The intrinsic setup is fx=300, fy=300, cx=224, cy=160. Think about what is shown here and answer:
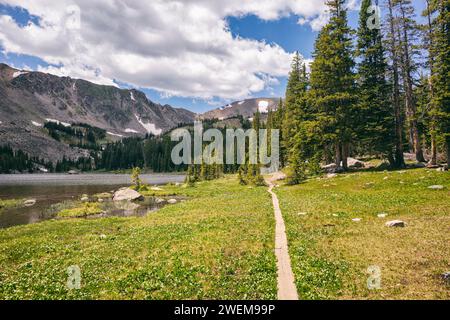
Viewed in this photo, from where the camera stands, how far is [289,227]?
23375mm

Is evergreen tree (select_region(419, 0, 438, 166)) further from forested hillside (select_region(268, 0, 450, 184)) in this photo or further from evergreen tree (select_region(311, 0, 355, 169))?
evergreen tree (select_region(311, 0, 355, 169))

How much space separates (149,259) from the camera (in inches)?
712

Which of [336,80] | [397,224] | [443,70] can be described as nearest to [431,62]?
[443,70]

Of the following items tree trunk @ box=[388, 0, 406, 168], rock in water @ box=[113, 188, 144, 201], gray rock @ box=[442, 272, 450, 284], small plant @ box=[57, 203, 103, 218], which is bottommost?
small plant @ box=[57, 203, 103, 218]

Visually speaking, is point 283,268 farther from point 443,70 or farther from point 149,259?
point 443,70

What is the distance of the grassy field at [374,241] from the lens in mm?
12461

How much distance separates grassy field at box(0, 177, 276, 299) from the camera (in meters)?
13.5

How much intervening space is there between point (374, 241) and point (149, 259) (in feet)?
44.4

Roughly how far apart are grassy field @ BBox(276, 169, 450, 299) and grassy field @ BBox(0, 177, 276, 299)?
218 cm

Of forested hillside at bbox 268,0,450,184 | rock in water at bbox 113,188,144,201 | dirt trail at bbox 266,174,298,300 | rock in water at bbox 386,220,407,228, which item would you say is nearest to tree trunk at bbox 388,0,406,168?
forested hillside at bbox 268,0,450,184

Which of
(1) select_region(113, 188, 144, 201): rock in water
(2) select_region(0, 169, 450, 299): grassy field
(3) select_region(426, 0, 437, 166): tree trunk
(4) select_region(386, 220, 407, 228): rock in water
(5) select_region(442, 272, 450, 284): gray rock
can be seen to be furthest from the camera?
(1) select_region(113, 188, 144, 201): rock in water
